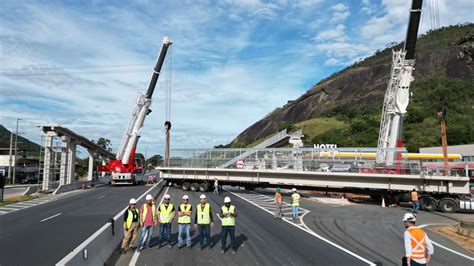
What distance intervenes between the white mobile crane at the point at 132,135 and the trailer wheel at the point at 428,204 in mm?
28649

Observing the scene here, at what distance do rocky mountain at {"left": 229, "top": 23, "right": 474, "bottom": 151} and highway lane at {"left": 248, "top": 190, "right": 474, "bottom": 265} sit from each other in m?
50.6

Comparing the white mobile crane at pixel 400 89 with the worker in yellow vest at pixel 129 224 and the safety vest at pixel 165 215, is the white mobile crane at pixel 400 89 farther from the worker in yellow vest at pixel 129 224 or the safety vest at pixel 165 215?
the worker in yellow vest at pixel 129 224

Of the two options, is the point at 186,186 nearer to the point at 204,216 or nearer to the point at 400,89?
the point at 400,89

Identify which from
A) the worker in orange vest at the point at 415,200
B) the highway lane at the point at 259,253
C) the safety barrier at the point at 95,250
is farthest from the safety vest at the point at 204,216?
the worker in orange vest at the point at 415,200

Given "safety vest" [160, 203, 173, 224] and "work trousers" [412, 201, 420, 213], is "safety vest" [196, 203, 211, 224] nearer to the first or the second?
"safety vest" [160, 203, 173, 224]

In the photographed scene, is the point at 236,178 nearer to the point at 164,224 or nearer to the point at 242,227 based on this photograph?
the point at 242,227

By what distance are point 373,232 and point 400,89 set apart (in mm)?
16504

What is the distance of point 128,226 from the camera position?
9.88 meters

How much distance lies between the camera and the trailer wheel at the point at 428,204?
2261 cm

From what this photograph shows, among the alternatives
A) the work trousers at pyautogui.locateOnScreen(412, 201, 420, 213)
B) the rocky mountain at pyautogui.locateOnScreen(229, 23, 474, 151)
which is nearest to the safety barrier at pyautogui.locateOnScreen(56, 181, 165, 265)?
the work trousers at pyautogui.locateOnScreen(412, 201, 420, 213)

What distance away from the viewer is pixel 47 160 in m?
33.5

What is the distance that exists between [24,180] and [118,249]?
193 ft

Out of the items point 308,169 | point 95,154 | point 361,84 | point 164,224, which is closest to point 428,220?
point 308,169

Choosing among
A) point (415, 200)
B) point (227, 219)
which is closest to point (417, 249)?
point (227, 219)
